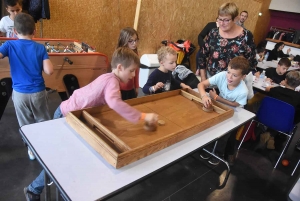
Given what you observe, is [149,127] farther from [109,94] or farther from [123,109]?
[109,94]

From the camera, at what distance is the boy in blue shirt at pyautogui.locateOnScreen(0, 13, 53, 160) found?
1825 mm

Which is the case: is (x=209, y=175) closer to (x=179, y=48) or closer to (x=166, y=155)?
(x=166, y=155)

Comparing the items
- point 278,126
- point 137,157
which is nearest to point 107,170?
point 137,157

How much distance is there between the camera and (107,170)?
3.59 feet

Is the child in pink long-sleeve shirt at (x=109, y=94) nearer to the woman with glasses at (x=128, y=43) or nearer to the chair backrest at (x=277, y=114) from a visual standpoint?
the woman with glasses at (x=128, y=43)

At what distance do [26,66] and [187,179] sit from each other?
68.8 inches

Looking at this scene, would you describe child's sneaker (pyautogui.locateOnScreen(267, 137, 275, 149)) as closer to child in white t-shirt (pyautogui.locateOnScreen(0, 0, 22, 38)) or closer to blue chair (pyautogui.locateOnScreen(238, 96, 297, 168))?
blue chair (pyautogui.locateOnScreen(238, 96, 297, 168))

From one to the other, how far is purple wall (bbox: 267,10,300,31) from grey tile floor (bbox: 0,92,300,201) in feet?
21.6

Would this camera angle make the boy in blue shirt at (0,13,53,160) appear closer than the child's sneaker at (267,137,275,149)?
Yes

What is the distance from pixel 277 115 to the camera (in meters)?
2.60

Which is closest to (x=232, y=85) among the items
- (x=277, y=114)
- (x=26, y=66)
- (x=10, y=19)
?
(x=277, y=114)

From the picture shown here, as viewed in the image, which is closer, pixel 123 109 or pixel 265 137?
pixel 123 109

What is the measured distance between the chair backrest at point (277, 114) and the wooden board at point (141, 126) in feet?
3.31

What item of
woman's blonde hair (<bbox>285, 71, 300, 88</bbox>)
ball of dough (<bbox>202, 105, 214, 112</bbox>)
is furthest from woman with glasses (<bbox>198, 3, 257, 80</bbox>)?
ball of dough (<bbox>202, 105, 214, 112</bbox>)
